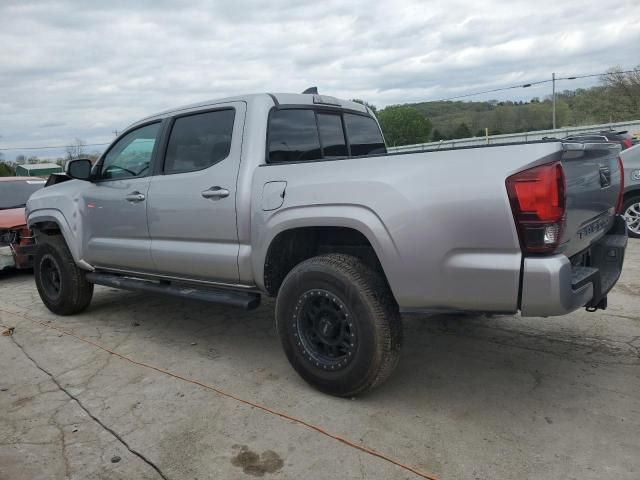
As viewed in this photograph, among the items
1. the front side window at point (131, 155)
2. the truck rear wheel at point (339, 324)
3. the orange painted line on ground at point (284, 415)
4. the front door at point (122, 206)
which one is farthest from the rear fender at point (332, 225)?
the front side window at point (131, 155)

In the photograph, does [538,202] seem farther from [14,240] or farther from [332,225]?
[14,240]

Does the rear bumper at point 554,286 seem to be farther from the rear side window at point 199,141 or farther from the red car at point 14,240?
the red car at point 14,240

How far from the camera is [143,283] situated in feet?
15.0

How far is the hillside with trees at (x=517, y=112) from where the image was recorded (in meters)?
41.2

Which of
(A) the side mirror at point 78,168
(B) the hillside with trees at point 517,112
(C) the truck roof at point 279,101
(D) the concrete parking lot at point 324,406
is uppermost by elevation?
(B) the hillside with trees at point 517,112

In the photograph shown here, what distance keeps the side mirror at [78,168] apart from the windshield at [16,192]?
4472mm

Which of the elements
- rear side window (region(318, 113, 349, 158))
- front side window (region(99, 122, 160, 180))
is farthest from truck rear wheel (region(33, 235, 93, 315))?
rear side window (region(318, 113, 349, 158))

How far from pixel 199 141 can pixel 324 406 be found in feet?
7.22

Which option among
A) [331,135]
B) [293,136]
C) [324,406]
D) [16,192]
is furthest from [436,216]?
[16,192]

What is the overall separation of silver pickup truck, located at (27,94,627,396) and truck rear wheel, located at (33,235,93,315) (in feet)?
1.33

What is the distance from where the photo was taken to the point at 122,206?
14.9 feet

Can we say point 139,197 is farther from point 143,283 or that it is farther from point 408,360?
point 408,360

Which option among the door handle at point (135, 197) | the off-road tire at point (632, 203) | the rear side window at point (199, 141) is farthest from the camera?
the off-road tire at point (632, 203)

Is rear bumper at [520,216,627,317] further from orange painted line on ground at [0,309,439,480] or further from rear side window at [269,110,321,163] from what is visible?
rear side window at [269,110,321,163]
